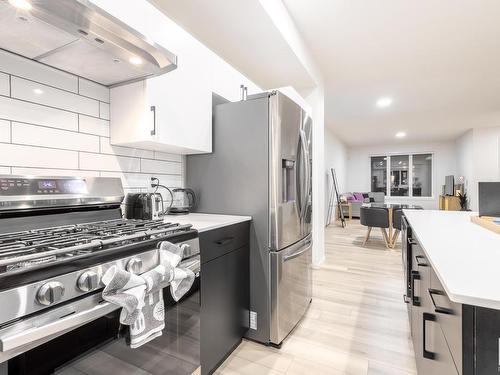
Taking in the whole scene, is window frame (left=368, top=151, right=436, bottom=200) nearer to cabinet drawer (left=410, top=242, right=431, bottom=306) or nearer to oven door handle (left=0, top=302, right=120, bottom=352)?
cabinet drawer (left=410, top=242, right=431, bottom=306)

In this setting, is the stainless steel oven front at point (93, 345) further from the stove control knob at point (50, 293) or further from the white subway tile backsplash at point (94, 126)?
the white subway tile backsplash at point (94, 126)

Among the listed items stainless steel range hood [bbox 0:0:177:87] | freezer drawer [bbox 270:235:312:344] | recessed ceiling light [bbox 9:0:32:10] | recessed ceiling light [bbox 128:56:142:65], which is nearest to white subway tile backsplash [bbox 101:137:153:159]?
stainless steel range hood [bbox 0:0:177:87]

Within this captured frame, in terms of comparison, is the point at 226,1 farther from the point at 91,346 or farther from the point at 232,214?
the point at 91,346

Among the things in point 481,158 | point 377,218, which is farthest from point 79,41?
point 481,158

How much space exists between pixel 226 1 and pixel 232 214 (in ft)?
4.77

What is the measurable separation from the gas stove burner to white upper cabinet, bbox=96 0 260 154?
598mm

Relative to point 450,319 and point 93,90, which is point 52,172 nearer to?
point 93,90

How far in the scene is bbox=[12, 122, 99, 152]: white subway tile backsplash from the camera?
3.96ft

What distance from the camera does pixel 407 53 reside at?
305 centimetres

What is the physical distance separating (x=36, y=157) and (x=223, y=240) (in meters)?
0.99

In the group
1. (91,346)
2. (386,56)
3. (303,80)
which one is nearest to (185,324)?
(91,346)

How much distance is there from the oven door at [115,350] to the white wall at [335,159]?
6.30m

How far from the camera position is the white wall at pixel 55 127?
1.17 meters

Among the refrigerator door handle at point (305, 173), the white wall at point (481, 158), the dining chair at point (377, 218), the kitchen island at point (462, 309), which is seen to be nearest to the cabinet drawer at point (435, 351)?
the kitchen island at point (462, 309)
